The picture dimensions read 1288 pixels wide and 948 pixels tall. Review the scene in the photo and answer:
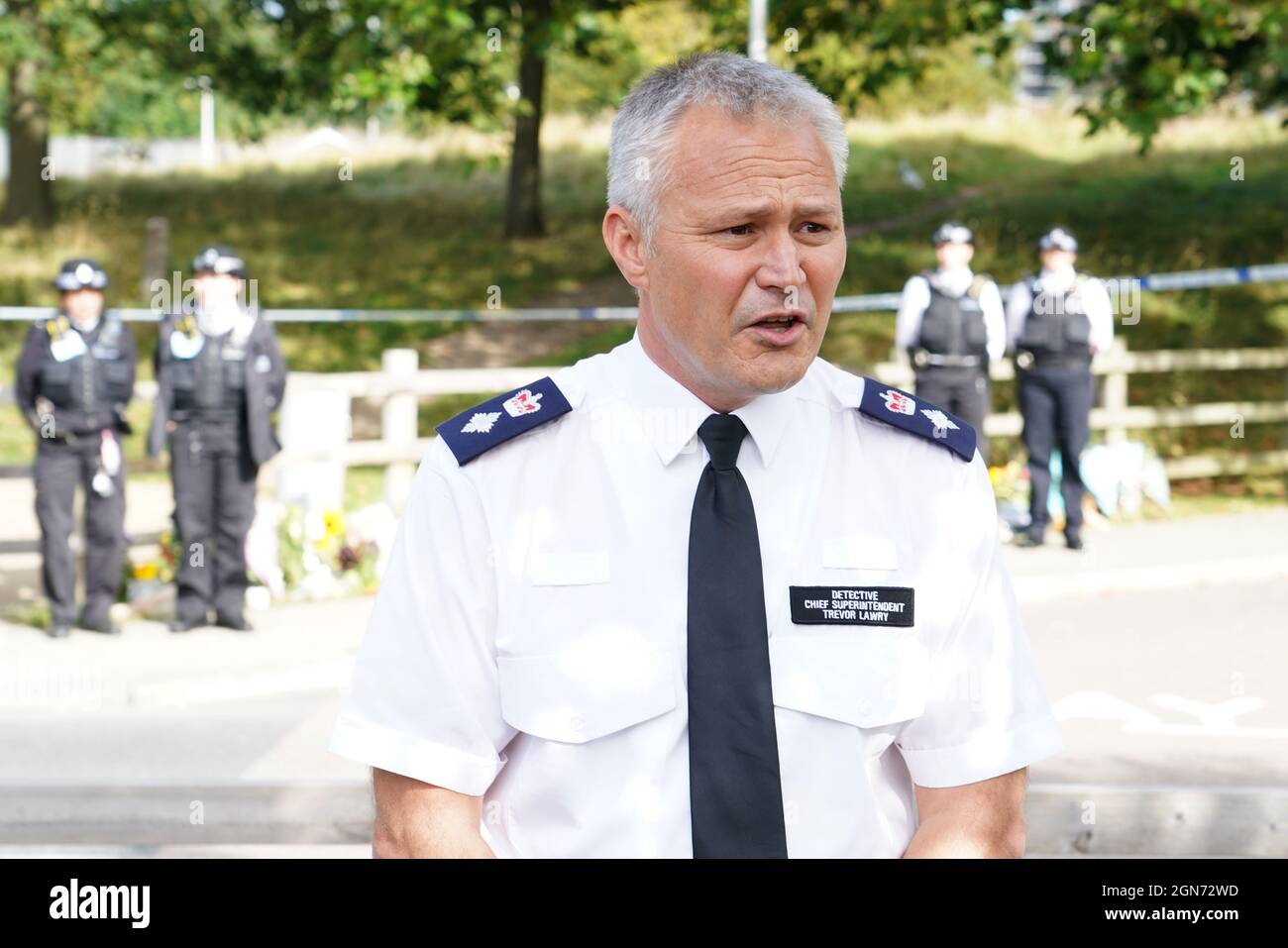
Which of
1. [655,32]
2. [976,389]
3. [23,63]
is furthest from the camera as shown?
[655,32]

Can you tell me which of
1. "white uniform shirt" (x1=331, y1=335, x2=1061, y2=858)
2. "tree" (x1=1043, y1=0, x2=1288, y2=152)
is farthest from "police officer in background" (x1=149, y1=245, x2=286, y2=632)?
"tree" (x1=1043, y1=0, x2=1288, y2=152)

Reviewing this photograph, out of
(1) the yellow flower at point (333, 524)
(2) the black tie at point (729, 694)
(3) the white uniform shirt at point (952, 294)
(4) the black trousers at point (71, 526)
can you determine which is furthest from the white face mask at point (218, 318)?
(2) the black tie at point (729, 694)

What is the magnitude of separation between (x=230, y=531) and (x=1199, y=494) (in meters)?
8.83

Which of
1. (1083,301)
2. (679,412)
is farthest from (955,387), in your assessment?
(679,412)

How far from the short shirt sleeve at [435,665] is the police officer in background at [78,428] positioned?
8.03 meters

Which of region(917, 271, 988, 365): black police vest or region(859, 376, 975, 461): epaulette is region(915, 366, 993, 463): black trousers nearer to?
region(917, 271, 988, 365): black police vest

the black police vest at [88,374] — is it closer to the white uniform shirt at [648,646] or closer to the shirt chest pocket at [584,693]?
the white uniform shirt at [648,646]

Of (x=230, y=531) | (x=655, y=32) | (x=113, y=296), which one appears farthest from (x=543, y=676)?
(x=655, y=32)

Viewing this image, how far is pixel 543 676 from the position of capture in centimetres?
219

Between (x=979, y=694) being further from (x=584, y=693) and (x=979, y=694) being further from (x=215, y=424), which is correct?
(x=215, y=424)

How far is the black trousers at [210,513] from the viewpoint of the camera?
995cm

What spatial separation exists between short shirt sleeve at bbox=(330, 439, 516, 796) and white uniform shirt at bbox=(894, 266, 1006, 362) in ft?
33.8
